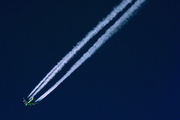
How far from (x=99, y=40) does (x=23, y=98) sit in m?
9.18

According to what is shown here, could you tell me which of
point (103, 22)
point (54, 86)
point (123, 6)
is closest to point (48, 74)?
point (54, 86)

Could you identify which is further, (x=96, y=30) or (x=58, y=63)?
(x=58, y=63)

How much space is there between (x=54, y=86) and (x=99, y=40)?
538 centimetres

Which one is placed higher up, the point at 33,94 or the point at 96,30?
the point at 96,30

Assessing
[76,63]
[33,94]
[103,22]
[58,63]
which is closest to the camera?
[103,22]

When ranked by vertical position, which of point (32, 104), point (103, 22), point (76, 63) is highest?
point (103, 22)

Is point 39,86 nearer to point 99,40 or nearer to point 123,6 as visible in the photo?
point 99,40

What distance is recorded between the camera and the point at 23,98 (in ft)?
51.5

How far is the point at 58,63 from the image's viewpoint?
13695mm

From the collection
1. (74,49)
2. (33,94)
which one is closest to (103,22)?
(74,49)

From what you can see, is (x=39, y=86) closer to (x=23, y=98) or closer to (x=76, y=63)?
(x=23, y=98)

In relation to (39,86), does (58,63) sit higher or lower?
higher

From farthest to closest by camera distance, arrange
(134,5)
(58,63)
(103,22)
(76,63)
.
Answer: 1. (58,63)
2. (76,63)
3. (103,22)
4. (134,5)

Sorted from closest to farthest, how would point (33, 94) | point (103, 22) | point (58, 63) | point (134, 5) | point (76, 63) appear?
point (134, 5), point (103, 22), point (76, 63), point (58, 63), point (33, 94)
